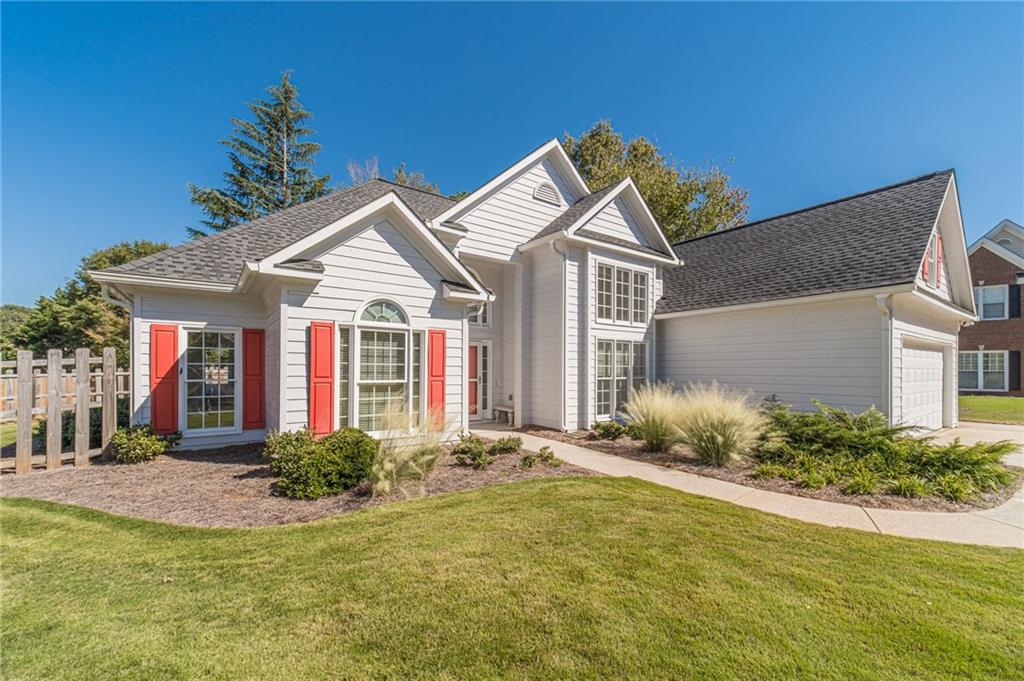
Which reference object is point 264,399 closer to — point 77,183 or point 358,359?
point 358,359

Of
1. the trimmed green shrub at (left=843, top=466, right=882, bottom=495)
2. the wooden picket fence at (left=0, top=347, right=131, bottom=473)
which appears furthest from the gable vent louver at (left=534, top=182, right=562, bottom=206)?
the wooden picket fence at (left=0, top=347, right=131, bottom=473)

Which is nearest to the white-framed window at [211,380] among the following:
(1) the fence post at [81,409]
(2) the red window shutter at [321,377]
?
(1) the fence post at [81,409]

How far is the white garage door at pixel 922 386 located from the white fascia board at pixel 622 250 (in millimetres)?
6050

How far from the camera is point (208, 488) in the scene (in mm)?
5703

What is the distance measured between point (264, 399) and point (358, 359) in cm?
313

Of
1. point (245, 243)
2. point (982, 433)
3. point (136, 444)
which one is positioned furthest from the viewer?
point (982, 433)

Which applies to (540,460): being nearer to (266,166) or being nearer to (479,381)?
(479,381)

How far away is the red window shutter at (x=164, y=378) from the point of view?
25.6 ft

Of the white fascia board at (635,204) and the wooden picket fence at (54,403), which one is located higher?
the white fascia board at (635,204)

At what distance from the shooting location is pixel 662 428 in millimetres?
8102

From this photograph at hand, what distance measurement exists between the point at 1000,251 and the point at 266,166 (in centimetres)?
4215

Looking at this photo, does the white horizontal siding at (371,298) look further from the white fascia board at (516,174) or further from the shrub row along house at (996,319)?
the shrub row along house at (996,319)

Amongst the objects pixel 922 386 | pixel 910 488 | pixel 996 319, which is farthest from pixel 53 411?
pixel 996 319

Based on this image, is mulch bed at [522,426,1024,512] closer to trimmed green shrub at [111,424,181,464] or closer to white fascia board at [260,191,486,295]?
white fascia board at [260,191,486,295]
